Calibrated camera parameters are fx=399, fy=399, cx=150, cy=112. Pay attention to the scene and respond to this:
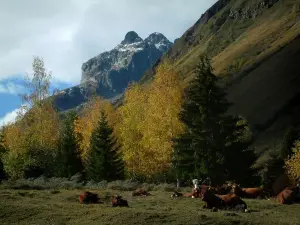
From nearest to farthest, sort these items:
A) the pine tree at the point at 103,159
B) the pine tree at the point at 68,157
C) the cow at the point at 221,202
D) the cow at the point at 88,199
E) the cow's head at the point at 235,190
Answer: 1. the cow at the point at 221,202
2. the cow at the point at 88,199
3. the cow's head at the point at 235,190
4. the pine tree at the point at 103,159
5. the pine tree at the point at 68,157

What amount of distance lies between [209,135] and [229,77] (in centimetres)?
13715

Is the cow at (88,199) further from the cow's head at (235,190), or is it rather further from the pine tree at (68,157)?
the pine tree at (68,157)

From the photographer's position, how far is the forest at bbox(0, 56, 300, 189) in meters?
42.8

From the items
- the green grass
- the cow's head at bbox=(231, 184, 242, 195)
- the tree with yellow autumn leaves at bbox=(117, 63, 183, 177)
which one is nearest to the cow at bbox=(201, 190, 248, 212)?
the green grass

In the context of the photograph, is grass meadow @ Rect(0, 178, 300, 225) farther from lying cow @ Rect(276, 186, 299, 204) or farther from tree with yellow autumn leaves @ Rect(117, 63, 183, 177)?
tree with yellow autumn leaves @ Rect(117, 63, 183, 177)

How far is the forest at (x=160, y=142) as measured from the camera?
140ft

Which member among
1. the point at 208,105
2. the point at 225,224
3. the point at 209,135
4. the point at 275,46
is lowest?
the point at 225,224

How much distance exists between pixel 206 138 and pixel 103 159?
14528mm

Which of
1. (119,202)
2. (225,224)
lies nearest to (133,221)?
(225,224)

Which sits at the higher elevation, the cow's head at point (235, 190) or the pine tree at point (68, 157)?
the pine tree at point (68, 157)

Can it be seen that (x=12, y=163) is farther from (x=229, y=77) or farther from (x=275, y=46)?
(x=275, y=46)

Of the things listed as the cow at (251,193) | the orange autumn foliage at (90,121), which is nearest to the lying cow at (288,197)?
the cow at (251,193)

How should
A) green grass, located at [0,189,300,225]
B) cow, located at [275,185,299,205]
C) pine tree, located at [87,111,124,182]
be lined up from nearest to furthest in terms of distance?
1. green grass, located at [0,189,300,225]
2. cow, located at [275,185,299,205]
3. pine tree, located at [87,111,124,182]

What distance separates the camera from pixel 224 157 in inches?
1650
